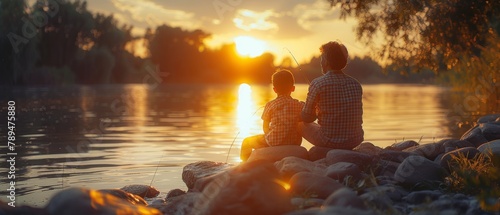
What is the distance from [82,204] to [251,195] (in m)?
1.37

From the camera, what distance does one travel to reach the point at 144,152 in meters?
13.3

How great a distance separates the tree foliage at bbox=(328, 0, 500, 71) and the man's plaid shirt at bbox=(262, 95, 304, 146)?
7.72 meters

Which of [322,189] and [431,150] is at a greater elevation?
[431,150]

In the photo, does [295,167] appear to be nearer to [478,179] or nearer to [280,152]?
[280,152]

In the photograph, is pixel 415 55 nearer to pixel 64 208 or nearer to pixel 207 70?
pixel 64 208

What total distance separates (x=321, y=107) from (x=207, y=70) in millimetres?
105011

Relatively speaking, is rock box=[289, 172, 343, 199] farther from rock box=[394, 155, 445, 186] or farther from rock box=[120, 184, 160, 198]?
rock box=[120, 184, 160, 198]

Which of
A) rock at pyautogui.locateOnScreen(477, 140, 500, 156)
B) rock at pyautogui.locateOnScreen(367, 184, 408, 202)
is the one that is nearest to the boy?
rock at pyautogui.locateOnScreen(367, 184, 408, 202)

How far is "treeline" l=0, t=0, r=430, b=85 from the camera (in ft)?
130

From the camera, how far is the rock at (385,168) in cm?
743

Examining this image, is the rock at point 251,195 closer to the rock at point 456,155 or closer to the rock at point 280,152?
the rock at point 280,152

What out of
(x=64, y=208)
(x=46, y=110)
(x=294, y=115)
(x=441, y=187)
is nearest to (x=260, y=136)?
(x=294, y=115)

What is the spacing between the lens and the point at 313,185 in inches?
242

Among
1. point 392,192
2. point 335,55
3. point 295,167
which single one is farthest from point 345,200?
point 335,55
